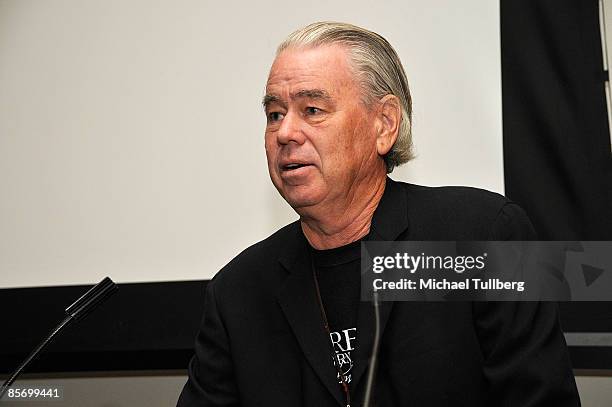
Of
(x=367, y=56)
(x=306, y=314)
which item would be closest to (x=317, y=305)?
(x=306, y=314)

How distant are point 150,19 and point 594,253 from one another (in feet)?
5.05

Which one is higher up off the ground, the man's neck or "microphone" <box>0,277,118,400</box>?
the man's neck

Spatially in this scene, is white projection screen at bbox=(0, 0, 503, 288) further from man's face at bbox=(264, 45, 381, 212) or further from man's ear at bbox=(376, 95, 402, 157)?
man's face at bbox=(264, 45, 381, 212)

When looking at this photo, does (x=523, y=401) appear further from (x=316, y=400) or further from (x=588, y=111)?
(x=588, y=111)

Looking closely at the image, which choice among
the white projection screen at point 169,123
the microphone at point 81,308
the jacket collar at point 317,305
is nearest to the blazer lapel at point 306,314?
the jacket collar at point 317,305

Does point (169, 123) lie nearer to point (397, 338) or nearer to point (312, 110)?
point (312, 110)

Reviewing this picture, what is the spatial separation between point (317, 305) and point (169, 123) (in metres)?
1.11

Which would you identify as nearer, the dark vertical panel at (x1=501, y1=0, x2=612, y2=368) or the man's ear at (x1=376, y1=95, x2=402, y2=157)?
the man's ear at (x1=376, y1=95, x2=402, y2=157)

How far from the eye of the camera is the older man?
1.37m

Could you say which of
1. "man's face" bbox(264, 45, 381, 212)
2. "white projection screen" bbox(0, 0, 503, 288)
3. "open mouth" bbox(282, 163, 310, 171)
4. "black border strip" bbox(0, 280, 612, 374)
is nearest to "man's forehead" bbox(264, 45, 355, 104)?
"man's face" bbox(264, 45, 381, 212)

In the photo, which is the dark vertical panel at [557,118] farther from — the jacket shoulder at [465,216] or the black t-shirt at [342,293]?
the black t-shirt at [342,293]

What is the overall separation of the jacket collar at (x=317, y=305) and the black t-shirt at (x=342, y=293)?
1.0 inches

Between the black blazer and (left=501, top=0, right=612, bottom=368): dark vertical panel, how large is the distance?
0.57 metres

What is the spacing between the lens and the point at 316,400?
1421mm
